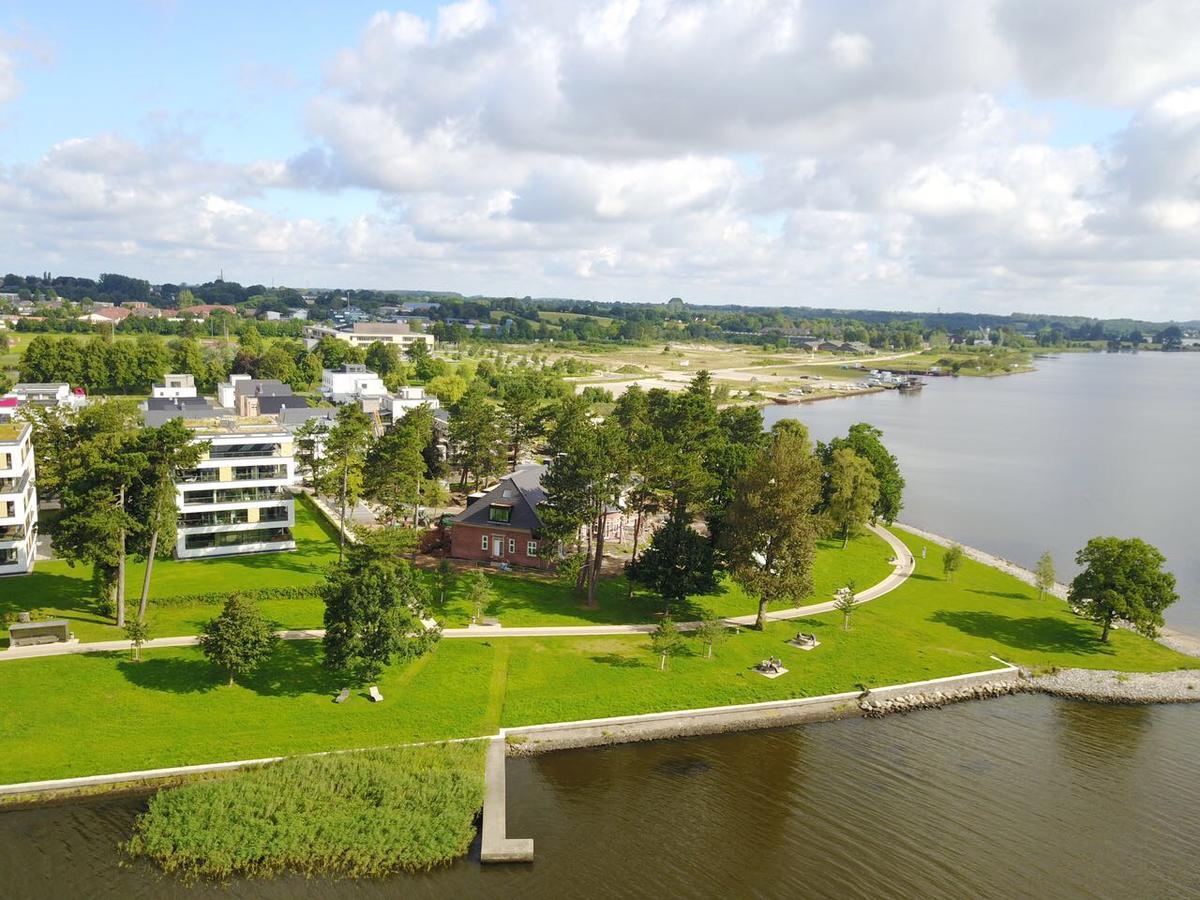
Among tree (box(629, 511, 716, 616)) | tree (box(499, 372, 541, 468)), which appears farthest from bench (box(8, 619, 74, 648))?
tree (box(499, 372, 541, 468))

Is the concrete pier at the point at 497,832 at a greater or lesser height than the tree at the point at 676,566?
lesser

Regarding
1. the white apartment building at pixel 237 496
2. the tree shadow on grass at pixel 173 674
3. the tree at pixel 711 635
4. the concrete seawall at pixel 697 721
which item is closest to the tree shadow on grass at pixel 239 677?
the tree shadow on grass at pixel 173 674

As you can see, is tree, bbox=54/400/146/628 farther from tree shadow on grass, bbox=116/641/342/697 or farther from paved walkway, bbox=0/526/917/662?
tree shadow on grass, bbox=116/641/342/697

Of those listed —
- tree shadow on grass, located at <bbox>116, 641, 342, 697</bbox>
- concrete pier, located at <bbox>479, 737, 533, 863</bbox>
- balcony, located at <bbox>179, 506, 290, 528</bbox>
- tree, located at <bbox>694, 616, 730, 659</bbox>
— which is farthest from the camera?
balcony, located at <bbox>179, 506, 290, 528</bbox>

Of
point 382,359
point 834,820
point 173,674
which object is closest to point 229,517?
point 173,674

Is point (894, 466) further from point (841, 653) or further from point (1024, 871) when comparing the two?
point (1024, 871)

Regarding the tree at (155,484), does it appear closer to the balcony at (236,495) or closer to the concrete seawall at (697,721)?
the balcony at (236,495)

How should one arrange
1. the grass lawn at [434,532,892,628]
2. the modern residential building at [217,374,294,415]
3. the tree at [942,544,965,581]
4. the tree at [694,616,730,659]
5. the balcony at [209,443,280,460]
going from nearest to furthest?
the tree at [694,616,730,659]
the grass lawn at [434,532,892,628]
the balcony at [209,443,280,460]
the tree at [942,544,965,581]
the modern residential building at [217,374,294,415]
